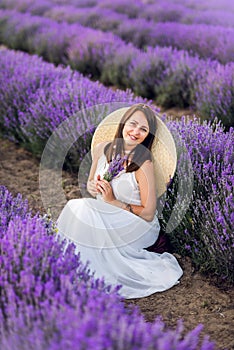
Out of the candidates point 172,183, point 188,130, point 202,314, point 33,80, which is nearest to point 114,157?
point 172,183

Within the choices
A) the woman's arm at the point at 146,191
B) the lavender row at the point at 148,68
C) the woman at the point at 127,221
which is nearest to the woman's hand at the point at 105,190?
the woman at the point at 127,221

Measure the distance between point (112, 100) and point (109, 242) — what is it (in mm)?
1844

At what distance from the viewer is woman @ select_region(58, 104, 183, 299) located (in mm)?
2520

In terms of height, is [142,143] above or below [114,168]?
above

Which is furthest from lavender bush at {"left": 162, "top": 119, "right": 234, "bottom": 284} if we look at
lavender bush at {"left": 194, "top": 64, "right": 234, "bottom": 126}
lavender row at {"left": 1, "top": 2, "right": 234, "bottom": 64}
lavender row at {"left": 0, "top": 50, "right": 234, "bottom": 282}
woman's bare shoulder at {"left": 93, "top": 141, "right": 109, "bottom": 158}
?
lavender row at {"left": 1, "top": 2, "right": 234, "bottom": 64}

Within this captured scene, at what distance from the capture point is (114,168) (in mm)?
2689

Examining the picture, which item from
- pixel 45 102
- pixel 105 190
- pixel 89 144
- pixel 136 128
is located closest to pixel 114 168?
pixel 105 190

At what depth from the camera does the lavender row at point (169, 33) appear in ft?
21.6

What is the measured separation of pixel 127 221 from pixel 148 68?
3716 millimetres

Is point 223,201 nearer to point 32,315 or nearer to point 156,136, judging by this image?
point 156,136

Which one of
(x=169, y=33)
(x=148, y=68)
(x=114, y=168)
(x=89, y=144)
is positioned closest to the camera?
(x=114, y=168)

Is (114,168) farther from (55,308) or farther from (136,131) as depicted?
(55,308)

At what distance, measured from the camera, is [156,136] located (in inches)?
106

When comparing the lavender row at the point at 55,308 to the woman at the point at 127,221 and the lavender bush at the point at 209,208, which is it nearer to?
the woman at the point at 127,221
